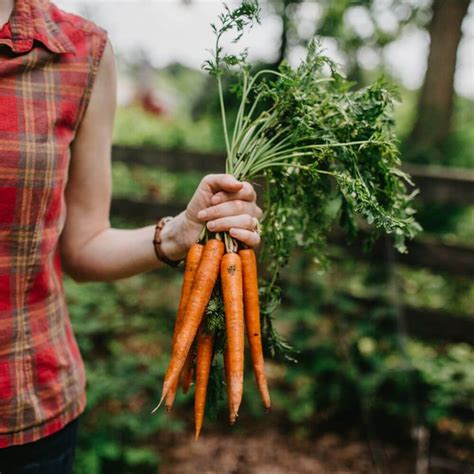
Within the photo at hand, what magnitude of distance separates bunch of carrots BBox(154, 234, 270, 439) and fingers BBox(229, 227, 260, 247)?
63 mm

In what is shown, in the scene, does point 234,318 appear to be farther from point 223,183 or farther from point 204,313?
point 223,183

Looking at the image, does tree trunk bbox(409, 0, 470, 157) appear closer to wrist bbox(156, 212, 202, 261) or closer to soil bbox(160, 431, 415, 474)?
soil bbox(160, 431, 415, 474)

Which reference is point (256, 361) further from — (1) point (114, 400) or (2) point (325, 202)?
(1) point (114, 400)

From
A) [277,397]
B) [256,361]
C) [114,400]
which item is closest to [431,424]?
[277,397]

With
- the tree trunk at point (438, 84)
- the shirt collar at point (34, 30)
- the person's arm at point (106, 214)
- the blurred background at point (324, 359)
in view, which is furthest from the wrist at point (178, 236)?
the tree trunk at point (438, 84)

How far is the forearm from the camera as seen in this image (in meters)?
1.51

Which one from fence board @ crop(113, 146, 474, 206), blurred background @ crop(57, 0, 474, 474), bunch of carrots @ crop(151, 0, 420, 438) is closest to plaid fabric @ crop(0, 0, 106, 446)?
bunch of carrots @ crop(151, 0, 420, 438)

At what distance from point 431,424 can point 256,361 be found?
232 cm

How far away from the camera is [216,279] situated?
1.39m

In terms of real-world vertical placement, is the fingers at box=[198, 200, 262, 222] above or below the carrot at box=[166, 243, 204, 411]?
above

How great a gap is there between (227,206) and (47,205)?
398 mm

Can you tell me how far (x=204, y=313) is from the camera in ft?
4.53

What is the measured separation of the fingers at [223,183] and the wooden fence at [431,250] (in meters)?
2.41

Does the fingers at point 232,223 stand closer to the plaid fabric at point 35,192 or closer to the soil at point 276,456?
the plaid fabric at point 35,192
